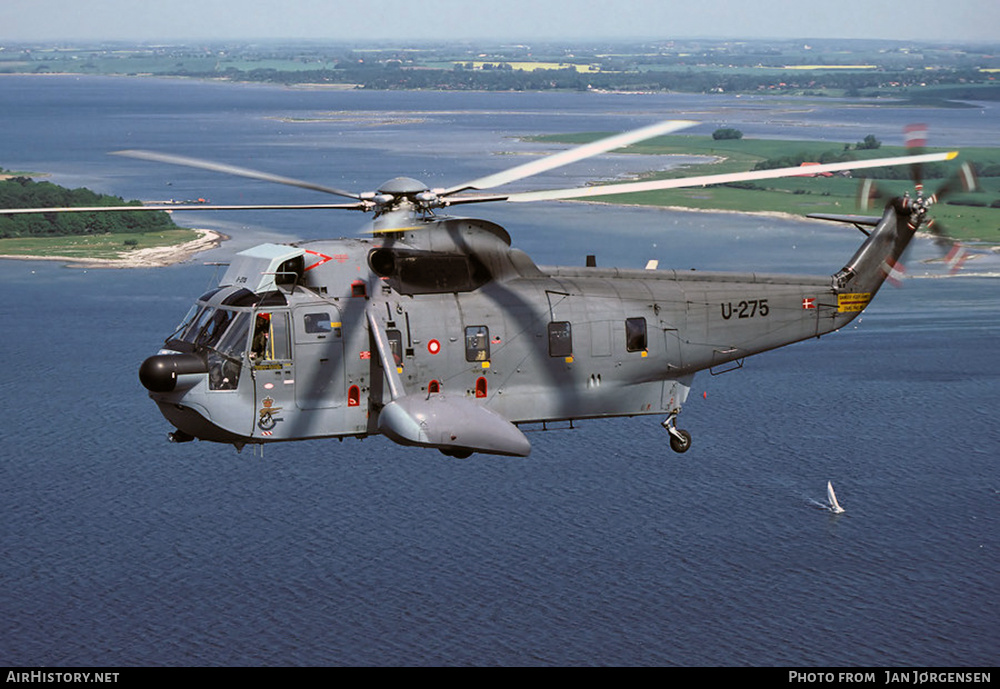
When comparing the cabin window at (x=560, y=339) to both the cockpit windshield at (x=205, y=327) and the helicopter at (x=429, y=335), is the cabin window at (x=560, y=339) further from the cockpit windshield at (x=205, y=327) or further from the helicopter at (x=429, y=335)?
the cockpit windshield at (x=205, y=327)

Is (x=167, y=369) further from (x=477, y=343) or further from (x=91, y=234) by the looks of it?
(x=91, y=234)

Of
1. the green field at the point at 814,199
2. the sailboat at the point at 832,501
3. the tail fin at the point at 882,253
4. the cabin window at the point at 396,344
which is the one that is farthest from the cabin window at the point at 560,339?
the green field at the point at 814,199

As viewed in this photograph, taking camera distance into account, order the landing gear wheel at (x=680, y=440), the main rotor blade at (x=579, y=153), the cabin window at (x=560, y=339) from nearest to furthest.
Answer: the main rotor blade at (x=579, y=153), the cabin window at (x=560, y=339), the landing gear wheel at (x=680, y=440)

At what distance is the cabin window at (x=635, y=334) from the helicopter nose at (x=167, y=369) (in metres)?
11.6

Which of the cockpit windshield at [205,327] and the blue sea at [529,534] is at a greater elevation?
the cockpit windshield at [205,327]

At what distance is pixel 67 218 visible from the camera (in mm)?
161625

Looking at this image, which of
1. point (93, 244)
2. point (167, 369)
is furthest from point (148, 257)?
point (167, 369)

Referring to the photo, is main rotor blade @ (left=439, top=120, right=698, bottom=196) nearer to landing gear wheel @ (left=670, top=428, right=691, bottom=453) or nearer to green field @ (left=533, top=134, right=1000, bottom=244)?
landing gear wheel @ (left=670, top=428, right=691, bottom=453)

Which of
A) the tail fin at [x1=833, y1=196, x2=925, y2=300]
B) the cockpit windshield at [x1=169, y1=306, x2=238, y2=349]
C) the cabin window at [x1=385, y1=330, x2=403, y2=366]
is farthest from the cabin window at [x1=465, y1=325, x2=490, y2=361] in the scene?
the tail fin at [x1=833, y1=196, x2=925, y2=300]

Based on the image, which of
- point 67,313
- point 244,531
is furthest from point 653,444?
point 67,313

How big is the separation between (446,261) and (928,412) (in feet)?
257

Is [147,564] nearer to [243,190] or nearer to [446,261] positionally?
[446,261]

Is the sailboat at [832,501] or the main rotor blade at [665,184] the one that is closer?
the main rotor blade at [665,184]

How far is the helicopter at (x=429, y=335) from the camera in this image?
3347 centimetres
